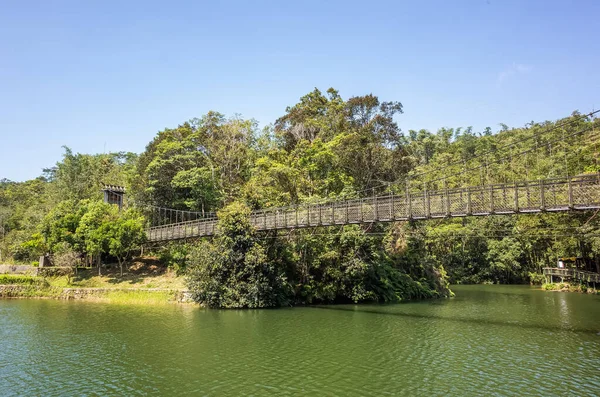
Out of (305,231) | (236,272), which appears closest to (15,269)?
(236,272)

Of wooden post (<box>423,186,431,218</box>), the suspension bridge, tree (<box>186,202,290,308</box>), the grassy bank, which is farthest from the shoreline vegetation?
wooden post (<box>423,186,431,218</box>)

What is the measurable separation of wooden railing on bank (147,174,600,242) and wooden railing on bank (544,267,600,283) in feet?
59.3

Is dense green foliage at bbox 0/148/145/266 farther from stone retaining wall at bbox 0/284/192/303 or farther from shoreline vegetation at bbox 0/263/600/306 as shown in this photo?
stone retaining wall at bbox 0/284/192/303

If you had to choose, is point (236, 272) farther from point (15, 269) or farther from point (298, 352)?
point (15, 269)

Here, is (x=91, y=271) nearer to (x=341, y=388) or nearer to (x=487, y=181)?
(x=341, y=388)

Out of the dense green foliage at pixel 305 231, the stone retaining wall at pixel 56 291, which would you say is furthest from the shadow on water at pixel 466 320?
the stone retaining wall at pixel 56 291

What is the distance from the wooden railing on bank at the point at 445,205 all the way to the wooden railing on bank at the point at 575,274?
1807cm

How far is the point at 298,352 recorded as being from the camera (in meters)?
14.5

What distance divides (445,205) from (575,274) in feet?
78.0

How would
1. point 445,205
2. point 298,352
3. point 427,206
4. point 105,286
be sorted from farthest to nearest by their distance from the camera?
point 105,286, point 445,205, point 427,206, point 298,352

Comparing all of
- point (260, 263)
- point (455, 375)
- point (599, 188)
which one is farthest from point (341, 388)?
point (260, 263)

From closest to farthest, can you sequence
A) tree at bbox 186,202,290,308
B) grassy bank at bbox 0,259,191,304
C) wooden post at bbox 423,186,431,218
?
wooden post at bbox 423,186,431,218 < tree at bbox 186,202,290,308 < grassy bank at bbox 0,259,191,304

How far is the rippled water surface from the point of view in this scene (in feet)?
36.1

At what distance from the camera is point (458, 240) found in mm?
49562
